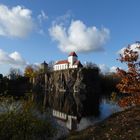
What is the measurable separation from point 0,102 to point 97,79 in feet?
361

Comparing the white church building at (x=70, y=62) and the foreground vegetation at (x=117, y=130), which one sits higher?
the white church building at (x=70, y=62)

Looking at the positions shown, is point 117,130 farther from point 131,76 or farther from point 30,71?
point 30,71

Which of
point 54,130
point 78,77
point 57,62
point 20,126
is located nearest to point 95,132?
point 54,130

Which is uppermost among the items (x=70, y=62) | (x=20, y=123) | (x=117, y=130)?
(x=70, y=62)

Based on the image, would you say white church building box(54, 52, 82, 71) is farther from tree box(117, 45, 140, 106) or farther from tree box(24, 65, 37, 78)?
tree box(117, 45, 140, 106)

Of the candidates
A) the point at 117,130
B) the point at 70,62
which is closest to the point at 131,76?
the point at 117,130

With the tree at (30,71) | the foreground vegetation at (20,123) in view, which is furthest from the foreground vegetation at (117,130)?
the tree at (30,71)

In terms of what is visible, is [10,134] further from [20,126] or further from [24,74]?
[24,74]

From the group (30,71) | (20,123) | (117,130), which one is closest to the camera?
(117,130)

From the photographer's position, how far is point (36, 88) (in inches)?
5536

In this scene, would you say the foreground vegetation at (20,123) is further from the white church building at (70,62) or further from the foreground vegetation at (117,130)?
the white church building at (70,62)

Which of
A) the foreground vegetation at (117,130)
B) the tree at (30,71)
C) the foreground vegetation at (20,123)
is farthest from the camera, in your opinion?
the tree at (30,71)

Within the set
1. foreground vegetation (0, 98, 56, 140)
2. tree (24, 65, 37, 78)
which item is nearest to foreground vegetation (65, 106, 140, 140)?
foreground vegetation (0, 98, 56, 140)

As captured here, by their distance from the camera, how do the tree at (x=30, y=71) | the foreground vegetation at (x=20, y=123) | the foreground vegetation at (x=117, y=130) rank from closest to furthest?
1. the foreground vegetation at (x=117, y=130)
2. the foreground vegetation at (x=20, y=123)
3. the tree at (x=30, y=71)
